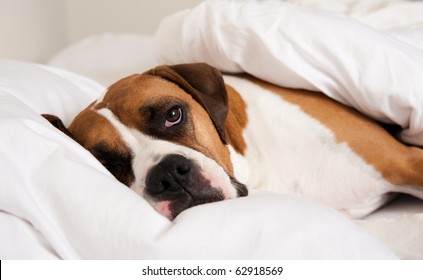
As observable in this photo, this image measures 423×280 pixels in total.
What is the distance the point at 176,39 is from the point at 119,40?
4.15 feet

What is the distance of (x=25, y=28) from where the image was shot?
3.00m

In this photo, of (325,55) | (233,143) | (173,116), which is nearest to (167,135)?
(173,116)

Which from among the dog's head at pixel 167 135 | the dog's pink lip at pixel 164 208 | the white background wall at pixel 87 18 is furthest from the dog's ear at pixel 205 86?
the white background wall at pixel 87 18

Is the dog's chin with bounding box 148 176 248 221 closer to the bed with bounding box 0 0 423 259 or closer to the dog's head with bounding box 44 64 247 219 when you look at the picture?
the dog's head with bounding box 44 64 247 219

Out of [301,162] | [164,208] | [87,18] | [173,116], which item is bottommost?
[301,162]

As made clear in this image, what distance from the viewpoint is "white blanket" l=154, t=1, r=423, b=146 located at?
1.84 m

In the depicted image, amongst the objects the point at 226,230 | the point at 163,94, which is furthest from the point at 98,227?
the point at 163,94

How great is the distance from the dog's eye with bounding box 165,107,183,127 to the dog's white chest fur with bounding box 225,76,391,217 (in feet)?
0.96

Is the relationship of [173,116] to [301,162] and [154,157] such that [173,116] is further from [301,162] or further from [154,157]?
[301,162]

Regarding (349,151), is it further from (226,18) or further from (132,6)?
(132,6)

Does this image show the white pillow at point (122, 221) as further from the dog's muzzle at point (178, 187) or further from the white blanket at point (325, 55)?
the white blanket at point (325, 55)

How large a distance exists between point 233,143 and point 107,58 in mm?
1563

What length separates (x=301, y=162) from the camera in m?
1.87

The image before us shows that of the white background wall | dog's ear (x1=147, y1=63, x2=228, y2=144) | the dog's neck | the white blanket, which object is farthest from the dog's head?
the white background wall
